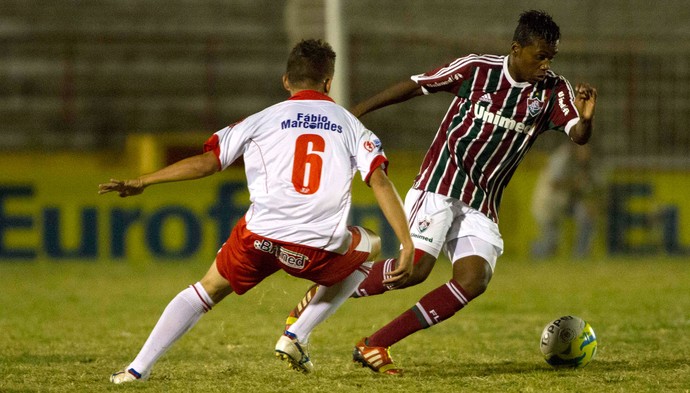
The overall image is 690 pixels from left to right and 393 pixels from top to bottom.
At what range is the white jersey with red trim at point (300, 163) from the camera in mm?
5375

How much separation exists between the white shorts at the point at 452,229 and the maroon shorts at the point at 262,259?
69 centimetres

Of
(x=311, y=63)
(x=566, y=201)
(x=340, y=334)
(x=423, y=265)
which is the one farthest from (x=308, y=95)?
(x=566, y=201)

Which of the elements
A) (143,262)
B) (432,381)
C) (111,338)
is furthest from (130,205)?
(432,381)

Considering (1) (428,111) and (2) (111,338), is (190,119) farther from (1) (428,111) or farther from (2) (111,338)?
(2) (111,338)

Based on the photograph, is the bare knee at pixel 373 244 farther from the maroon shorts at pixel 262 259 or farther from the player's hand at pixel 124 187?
the player's hand at pixel 124 187

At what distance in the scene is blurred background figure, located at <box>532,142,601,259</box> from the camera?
1420 centimetres

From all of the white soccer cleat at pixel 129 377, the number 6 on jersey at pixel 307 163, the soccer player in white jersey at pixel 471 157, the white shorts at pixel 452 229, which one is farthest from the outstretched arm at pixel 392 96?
the white soccer cleat at pixel 129 377

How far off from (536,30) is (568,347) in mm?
A: 1688

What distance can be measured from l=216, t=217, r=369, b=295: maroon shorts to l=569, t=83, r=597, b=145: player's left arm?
4.39 ft

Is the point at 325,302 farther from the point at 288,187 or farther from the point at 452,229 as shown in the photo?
the point at 452,229

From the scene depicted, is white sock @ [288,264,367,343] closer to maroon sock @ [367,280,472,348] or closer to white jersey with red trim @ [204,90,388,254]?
maroon sock @ [367,280,472,348]

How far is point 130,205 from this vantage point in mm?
13172

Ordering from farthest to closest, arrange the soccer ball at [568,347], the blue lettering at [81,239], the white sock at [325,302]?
the blue lettering at [81,239]
the soccer ball at [568,347]
the white sock at [325,302]

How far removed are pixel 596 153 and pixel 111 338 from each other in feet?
32.0
